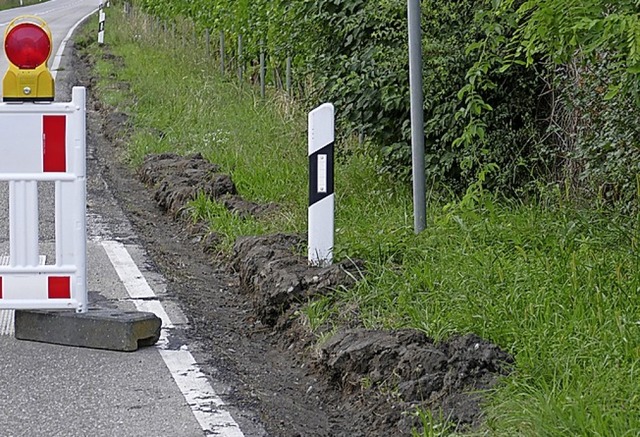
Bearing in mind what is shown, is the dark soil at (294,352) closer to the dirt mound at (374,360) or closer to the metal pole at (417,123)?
the dirt mound at (374,360)

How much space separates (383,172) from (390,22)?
107 centimetres

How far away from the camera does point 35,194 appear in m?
5.32

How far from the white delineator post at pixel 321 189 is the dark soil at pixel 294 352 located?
0.13 metres

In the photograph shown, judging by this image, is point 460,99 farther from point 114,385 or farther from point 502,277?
point 114,385

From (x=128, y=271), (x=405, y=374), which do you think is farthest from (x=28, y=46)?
(x=405, y=374)

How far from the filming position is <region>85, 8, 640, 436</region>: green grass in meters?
3.80

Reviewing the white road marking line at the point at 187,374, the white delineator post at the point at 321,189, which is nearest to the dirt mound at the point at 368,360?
the white delineator post at the point at 321,189

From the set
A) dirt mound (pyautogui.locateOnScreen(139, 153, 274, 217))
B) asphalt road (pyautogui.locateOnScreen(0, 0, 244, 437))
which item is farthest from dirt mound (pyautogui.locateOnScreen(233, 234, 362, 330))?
dirt mound (pyautogui.locateOnScreen(139, 153, 274, 217))

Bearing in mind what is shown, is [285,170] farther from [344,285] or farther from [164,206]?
[344,285]

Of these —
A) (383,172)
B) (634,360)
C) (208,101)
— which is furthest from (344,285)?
(208,101)

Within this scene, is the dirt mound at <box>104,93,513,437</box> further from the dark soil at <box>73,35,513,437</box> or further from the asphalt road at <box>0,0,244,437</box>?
the asphalt road at <box>0,0,244,437</box>

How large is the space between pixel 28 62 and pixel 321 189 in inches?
66.0

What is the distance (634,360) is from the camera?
13.3ft

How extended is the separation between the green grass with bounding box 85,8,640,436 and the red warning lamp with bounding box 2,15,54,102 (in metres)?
1.68
